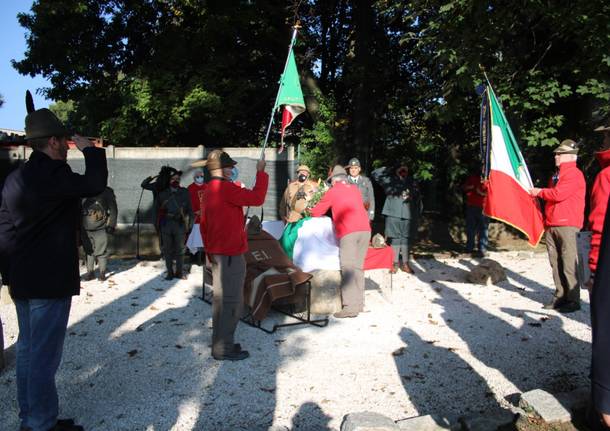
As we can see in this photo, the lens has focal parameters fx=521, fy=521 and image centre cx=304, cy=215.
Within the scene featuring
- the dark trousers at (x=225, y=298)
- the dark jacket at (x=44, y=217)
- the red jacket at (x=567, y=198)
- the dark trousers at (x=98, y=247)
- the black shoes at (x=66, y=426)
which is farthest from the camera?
the dark trousers at (x=98, y=247)

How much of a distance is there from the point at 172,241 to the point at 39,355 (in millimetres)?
5956

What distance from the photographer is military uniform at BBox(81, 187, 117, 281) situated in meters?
9.33

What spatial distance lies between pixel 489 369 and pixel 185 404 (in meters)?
2.98

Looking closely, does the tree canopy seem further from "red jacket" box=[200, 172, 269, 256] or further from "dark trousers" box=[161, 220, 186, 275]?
"red jacket" box=[200, 172, 269, 256]

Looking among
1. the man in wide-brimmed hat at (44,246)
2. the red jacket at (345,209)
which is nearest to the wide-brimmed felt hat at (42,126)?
the man in wide-brimmed hat at (44,246)

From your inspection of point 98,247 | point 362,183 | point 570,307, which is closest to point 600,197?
point 570,307

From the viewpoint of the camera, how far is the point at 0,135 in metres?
15.1

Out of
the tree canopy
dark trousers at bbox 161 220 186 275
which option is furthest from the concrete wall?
dark trousers at bbox 161 220 186 275

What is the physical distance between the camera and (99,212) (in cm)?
939

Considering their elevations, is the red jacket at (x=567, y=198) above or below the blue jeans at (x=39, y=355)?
above

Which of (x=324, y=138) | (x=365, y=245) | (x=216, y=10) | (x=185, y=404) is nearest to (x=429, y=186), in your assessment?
(x=324, y=138)

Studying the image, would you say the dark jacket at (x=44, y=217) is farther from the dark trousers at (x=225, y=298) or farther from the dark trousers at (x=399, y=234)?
the dark trousers at (x=399, y=234)

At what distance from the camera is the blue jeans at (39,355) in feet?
11.6

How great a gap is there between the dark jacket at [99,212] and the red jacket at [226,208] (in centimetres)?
466
